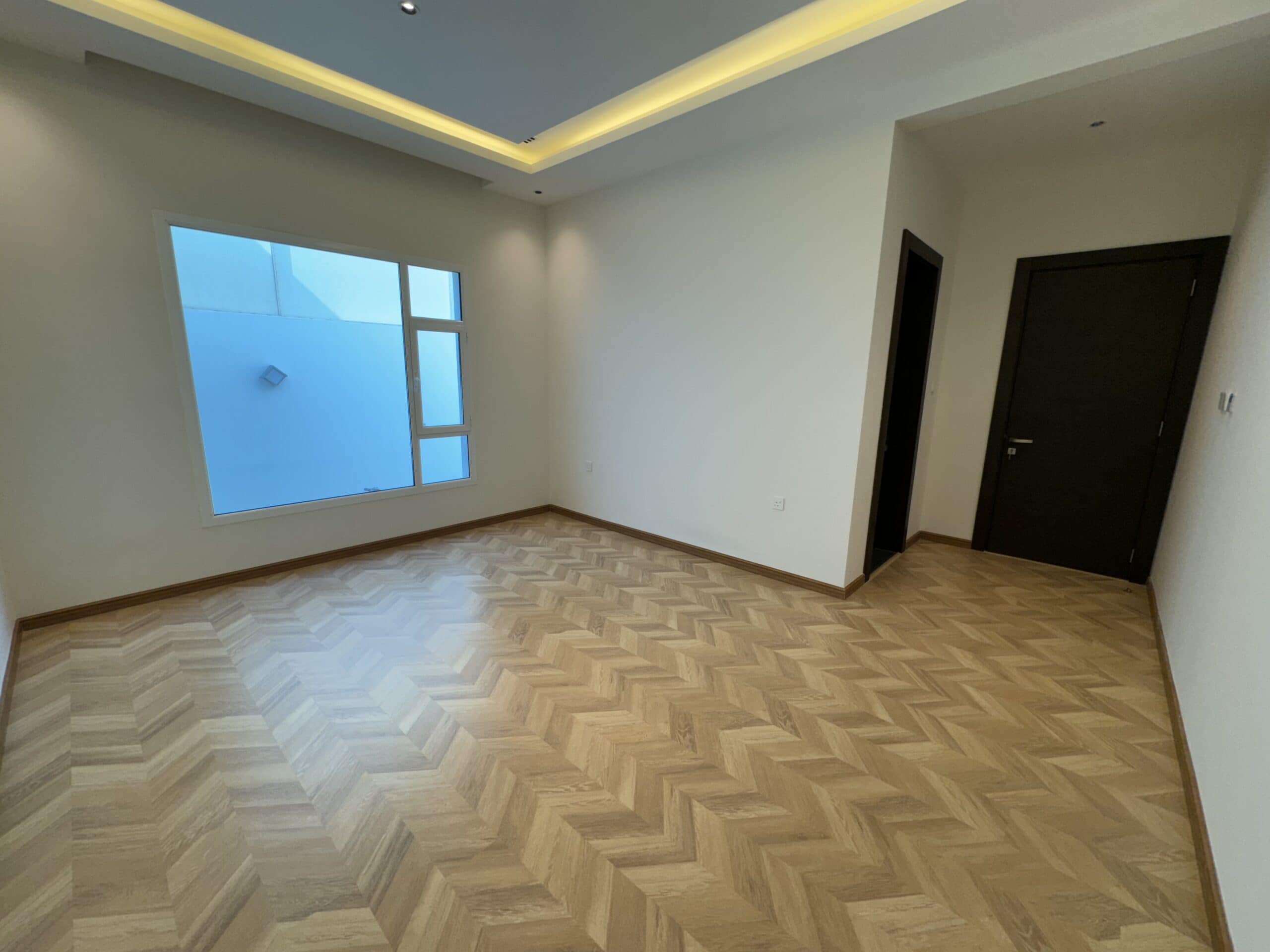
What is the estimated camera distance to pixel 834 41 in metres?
2.37

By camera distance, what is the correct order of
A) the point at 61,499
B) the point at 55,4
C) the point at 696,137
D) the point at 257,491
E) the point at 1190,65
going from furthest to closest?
the point at 257,491 → the point at 696,137 → the point at 61,499 → the point at 1190,65 → the point at 55,4

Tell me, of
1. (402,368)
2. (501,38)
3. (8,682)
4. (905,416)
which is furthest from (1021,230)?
(8,682)

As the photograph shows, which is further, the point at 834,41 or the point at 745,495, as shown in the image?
the point at 745,495

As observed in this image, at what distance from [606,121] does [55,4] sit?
8.77 ft

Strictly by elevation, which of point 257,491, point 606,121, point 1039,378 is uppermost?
point 606,121

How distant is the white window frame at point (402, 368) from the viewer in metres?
2.96

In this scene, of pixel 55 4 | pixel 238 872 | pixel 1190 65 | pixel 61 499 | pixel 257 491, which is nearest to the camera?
pixel 238 872

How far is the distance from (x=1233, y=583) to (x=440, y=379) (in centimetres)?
473

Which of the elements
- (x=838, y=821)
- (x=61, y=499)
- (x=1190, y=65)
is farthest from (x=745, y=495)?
(x=61, y=499)

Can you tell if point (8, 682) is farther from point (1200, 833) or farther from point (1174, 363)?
point (1174, 363)

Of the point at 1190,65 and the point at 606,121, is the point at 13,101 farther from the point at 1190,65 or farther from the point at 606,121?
the point at 1190,65

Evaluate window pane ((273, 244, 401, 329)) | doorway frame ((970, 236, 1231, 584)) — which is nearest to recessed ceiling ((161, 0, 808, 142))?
window pane ((273, 244, 401, 329))

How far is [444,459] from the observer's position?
4453mm

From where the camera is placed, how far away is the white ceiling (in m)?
2.36
